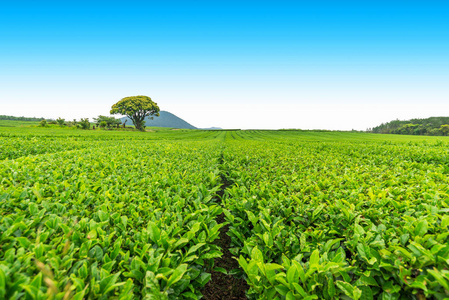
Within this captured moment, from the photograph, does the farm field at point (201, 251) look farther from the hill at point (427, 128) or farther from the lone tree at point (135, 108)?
the hill at point (427, 128)

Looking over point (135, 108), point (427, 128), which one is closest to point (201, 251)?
point (135, 108)

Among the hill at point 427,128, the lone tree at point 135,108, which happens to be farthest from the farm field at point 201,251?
the hill at point 427,128

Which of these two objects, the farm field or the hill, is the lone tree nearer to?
the farm field

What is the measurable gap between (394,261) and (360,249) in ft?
0.91

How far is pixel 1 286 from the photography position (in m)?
1.31

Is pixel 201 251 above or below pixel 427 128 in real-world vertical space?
below

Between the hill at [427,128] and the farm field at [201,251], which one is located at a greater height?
the hill at [427,128]

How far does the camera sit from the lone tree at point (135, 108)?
66.1 m

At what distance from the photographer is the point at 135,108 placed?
217 ft

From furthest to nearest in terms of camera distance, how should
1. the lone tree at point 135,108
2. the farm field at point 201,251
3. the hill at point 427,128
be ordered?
the hill at point 427,128
the lone tree at point 135,108
the farm field at point 201,251

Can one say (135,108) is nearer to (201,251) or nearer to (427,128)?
(201,251)

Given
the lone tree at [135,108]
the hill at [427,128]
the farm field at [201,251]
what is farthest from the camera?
the hill at [427,128]

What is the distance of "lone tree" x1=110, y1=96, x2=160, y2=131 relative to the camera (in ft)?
217

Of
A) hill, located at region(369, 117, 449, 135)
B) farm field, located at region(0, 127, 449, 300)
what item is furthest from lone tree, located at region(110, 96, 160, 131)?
hill, located at region(369, 117, 449, 135)
